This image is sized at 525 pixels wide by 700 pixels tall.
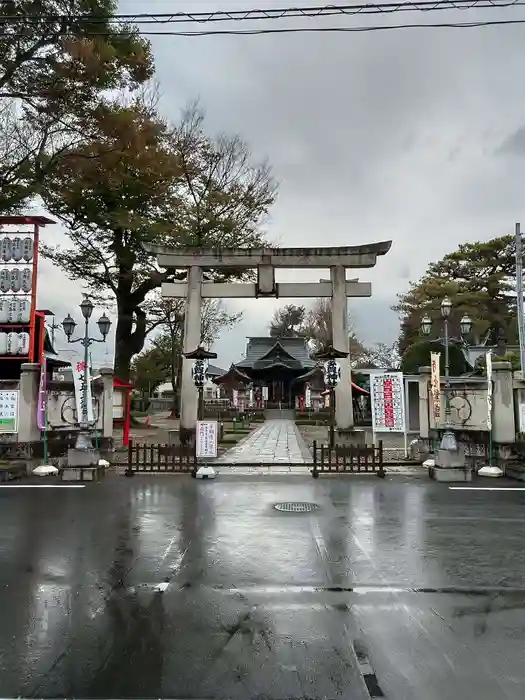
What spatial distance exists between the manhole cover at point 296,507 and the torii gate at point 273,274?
909 cm

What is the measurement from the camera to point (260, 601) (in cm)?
496

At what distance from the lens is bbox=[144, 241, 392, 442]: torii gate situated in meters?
18.6

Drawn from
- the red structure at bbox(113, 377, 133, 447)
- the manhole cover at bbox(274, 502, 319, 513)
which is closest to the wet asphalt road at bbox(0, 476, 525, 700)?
the manhole cover at bbox(274, 502, 319, 513)

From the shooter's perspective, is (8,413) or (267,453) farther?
(267,453)

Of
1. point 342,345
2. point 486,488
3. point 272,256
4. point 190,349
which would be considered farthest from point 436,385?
point 190,349

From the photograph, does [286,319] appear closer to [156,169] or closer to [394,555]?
[156,169]

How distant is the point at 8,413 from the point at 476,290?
30988mm

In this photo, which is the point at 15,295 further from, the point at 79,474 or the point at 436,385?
the point at 436,385

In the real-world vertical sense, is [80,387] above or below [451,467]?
above

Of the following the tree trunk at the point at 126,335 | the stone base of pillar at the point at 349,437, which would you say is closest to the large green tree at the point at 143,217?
the tree trunk at the point at 126,335

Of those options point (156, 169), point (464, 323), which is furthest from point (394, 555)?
point (156, 169)

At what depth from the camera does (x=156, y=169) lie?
20.9m

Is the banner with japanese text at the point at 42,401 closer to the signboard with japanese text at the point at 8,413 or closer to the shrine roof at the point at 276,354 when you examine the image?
the signboard with japanese text at the point at 8,413

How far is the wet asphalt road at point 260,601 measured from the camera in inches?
141
